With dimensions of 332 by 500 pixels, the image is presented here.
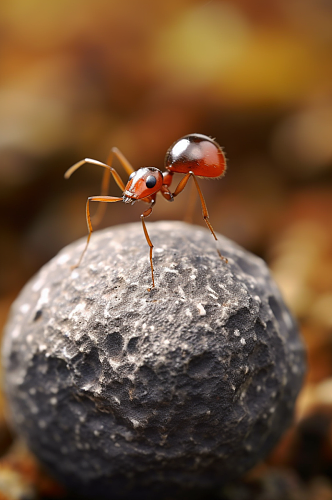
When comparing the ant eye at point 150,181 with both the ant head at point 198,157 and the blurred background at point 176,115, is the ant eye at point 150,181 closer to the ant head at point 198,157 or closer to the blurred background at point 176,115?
the ant head at point 198,157

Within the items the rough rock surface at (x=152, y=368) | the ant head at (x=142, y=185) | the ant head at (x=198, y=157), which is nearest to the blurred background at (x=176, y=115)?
the rough rock surface at (x=152, y=368)

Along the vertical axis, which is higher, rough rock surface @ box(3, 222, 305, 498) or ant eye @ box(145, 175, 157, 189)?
ant eye @ box(145, 175, 157, 189)

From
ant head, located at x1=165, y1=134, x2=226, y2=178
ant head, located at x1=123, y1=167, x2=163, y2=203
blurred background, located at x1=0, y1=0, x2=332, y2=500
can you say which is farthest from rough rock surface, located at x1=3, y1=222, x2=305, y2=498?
blurred background, located at x1=0, y1=0, x2=332, y2=500

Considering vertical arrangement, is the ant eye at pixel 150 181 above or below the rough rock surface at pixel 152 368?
above

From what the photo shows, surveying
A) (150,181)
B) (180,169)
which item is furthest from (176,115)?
(150,181)

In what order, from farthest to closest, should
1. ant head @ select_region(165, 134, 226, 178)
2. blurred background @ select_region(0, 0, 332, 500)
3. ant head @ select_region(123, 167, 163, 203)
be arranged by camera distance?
blurred background @ select_region(0, 0, 332, 500)
ant head @ select_region(165, 134, 226, 178)
ant head @ select_region(123, 167, 163, 203)

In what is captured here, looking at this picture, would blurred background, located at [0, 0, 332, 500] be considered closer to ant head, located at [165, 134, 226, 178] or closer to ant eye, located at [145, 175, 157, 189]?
ant head, located at [165, 134, 226, 178]
